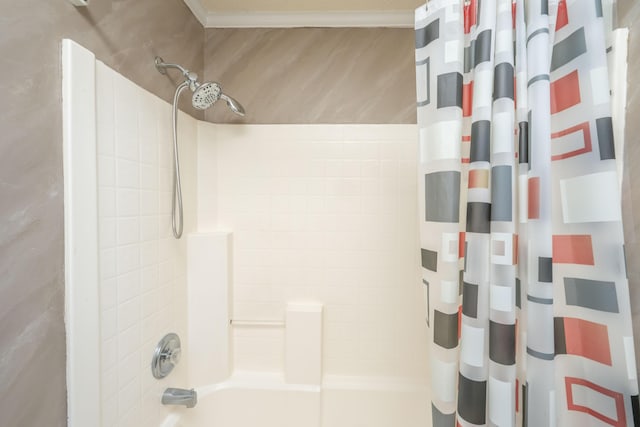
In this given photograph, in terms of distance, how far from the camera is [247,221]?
129cm

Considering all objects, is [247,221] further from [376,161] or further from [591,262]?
[591,262]

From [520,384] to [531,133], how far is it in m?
0.61

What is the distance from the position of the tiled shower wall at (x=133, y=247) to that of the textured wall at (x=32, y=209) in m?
0.12

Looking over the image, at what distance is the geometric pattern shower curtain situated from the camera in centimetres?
54

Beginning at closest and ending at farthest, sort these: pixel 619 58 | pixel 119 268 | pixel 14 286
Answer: pixel 14 286 → pixel 619 58 → pixel 119 268

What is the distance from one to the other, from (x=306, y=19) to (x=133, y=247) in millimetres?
1303

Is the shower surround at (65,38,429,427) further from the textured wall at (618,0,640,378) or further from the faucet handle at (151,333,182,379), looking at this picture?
the textured wall at (618,0,640,378)

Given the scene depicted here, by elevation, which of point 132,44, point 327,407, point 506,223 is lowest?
point 327,407

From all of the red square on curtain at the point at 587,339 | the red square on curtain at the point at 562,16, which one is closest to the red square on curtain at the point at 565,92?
the red square on curtain at the point at 562,16

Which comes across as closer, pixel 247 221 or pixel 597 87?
pixel 597 87

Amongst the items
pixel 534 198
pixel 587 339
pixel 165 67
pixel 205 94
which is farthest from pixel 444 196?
pixel 165 67

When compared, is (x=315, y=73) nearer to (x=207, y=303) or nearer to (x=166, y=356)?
(x=207, y=303)

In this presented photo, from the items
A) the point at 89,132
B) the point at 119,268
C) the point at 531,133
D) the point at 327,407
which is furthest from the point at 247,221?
the point at 531,133

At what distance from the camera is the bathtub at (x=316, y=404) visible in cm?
119
